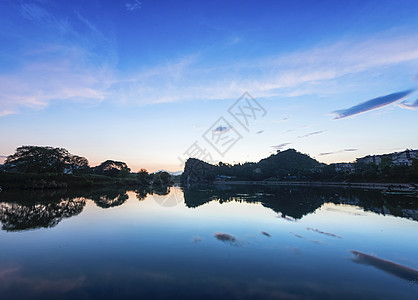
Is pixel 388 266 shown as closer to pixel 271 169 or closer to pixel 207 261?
pixel 207 261

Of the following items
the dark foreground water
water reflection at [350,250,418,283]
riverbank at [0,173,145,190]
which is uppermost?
riverbank at [0,173,145,190]

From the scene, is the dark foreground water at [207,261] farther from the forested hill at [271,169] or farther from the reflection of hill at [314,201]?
the forested hill at [271,169]

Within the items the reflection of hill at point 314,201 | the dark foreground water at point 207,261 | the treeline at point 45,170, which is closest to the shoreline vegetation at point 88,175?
the treeline at point 45,170

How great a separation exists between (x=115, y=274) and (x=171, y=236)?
13.8 feet

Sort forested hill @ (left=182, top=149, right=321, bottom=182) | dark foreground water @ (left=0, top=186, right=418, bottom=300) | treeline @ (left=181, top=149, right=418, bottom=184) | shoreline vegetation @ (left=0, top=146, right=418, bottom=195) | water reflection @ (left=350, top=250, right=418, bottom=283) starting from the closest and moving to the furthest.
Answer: dark foreground water @ (left=0, top=186, right=418, bottom=300)
water reflection @ (left=350, top=250, right=418, bottom=283)
shoreline vegetation @ (left=0, top=146, right=418, bottom=195)
treeline @ (left=181, top=149, right=418, bottom=184)
forested hill @ (left=182, top=149, right=321, bottom=182)

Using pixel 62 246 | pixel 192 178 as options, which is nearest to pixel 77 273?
pixel 62 246

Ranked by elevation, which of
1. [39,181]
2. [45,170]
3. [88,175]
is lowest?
[39,181]

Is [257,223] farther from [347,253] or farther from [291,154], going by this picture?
[291,154]

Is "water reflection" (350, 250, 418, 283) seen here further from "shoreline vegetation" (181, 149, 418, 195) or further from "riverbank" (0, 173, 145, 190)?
"riverbank" (0, 173, 145, 190)

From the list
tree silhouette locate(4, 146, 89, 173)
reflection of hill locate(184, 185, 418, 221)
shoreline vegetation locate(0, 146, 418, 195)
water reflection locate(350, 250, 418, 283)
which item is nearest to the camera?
water reflection locate(350, 250, 418, 283)

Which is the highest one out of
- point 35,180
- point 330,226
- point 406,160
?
point 406,160

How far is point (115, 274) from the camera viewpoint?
5.82 meters

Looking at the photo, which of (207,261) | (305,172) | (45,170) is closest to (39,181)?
(45,170)

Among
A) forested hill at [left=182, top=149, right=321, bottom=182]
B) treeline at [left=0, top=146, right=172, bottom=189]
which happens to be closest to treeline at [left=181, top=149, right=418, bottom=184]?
forested hill at [left=182, top=149, right=321, bottom=182]
